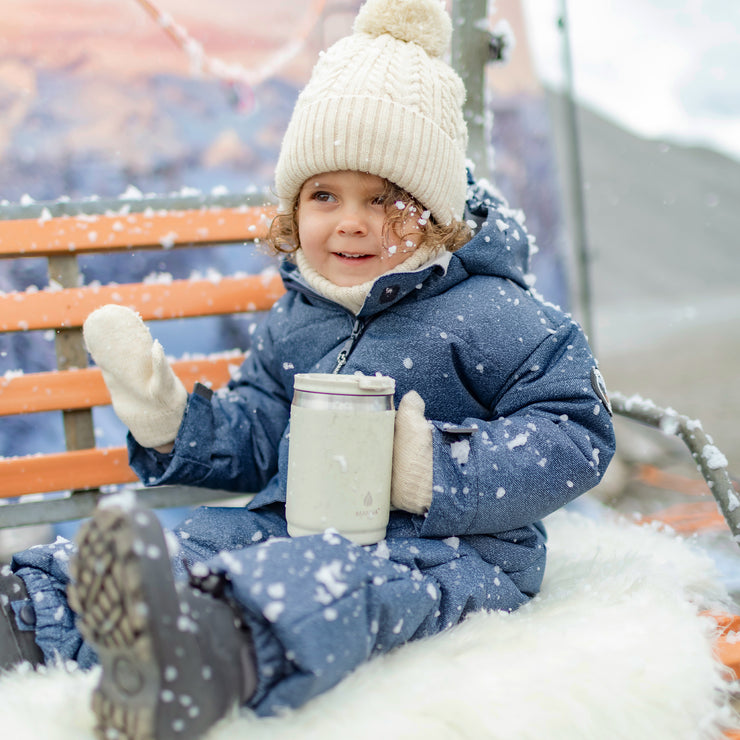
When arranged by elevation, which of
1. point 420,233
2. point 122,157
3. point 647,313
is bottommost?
point 647,313

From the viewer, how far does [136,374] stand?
106 cm

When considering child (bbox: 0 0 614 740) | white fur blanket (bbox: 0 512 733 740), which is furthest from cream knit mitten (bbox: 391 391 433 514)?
white fur blanket (bbox: 0 512 733 740)

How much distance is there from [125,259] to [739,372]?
11.7 ft

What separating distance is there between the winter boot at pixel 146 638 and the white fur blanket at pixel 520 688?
0.13 ft

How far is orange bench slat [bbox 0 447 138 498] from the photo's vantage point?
1.25m

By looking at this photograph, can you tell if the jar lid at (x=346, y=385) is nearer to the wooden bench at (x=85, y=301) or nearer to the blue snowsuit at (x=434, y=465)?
the blue snowsuit at (x=434, y=465)

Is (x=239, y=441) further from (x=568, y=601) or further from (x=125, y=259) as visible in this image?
(x=125, y=259)

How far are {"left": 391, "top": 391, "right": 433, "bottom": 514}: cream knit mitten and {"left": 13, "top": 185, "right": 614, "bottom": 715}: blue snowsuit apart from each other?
1 cm

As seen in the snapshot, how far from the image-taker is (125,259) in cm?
214

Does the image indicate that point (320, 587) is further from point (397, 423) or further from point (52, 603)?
point (52, 603)

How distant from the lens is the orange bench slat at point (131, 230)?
1.25m

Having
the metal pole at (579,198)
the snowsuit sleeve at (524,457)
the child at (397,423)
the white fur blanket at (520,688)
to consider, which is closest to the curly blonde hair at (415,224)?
the child at (397,423)

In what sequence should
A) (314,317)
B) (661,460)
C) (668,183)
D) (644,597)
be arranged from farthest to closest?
(668,183) < (661,460) < (314,317) < (644,597)

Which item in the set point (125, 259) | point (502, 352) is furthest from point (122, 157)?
point (502, 352)
